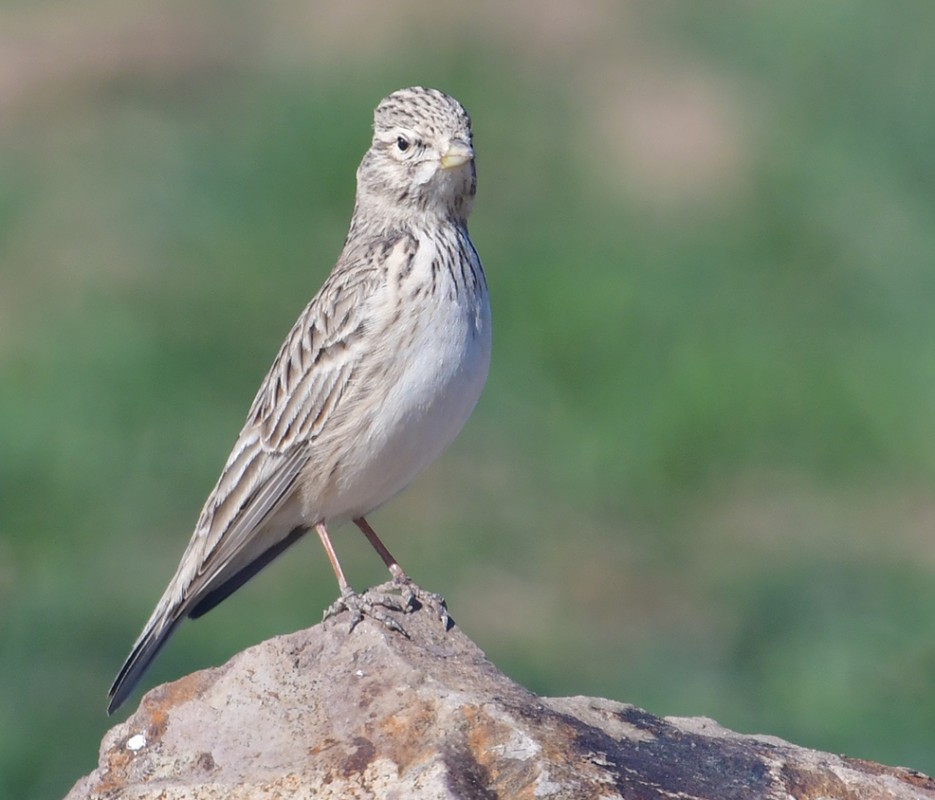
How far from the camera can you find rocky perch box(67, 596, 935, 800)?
6199mm

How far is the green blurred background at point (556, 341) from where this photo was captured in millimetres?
13430

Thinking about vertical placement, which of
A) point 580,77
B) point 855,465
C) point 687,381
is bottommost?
point 855,465

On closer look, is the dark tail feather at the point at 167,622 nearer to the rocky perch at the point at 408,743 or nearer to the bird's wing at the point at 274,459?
the bird's wing at the point at 274,459

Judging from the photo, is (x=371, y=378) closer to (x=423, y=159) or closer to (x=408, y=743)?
(x=423, y=159)

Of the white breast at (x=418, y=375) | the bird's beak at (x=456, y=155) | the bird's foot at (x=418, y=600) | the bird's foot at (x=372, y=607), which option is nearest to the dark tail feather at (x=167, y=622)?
the white breast at (x=418, y=375)

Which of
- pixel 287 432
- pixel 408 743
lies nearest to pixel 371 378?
pixel 287 432

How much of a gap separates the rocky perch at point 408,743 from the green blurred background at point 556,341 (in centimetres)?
445

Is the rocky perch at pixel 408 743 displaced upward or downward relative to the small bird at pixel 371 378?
downward

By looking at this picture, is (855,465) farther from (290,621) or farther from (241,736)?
(241,736)

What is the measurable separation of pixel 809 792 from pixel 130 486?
9.37 meters

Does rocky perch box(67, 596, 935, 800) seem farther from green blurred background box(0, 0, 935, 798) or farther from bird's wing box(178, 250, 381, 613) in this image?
green blurred background box(0, 0, 935, 798)

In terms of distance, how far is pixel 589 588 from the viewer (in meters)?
14.8

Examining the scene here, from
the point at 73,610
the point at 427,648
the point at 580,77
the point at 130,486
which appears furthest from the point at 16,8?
the point at 427,648

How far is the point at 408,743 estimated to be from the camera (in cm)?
634
